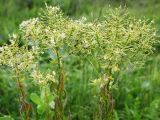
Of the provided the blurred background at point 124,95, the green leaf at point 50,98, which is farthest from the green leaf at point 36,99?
the blurred background at point 124,95

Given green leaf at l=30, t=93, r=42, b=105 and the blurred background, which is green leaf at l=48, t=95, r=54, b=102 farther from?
the blurred background

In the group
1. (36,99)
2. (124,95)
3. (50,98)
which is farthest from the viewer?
(124,95)

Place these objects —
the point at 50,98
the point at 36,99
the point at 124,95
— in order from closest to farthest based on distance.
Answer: the point at 50,98 < the point at 36,99 < the point at 124,95

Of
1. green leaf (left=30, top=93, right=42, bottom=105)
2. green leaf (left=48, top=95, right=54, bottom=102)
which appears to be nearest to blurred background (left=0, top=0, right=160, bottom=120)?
green leaf (left=30, top=93, right=42, bottom=105)

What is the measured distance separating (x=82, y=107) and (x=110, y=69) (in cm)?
136

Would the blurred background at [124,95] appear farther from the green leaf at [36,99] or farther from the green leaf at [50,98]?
the green leaf at [50,98]

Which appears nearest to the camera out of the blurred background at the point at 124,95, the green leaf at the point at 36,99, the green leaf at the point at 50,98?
the green leaf at the point at 50,98

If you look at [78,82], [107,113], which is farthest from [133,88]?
[107,113]

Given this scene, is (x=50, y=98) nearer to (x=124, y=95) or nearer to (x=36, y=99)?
(x=36, y=99)

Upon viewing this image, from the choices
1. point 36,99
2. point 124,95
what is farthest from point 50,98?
point 124,95

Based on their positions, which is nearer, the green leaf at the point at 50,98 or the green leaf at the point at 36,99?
the green leaf at the point at 50,98

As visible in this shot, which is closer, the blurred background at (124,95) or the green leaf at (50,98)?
the green leaf at (50,98)

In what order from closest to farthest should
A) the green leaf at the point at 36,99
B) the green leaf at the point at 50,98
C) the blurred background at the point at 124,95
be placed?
the green leaf at the point at 50,98, the green leaf at the point at 36,99, the blurred background at the point at 124,95

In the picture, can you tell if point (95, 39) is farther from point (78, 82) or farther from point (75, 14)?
point (75, 14)
